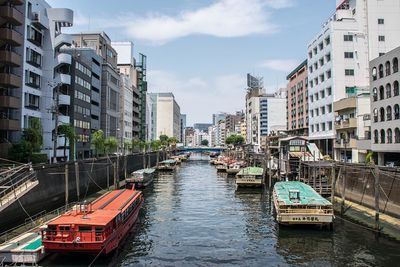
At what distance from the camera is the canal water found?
96.2 feet

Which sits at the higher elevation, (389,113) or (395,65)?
(395,65)

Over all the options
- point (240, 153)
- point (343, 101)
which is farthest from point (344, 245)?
point (240, 153)

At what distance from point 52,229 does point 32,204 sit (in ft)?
57.7

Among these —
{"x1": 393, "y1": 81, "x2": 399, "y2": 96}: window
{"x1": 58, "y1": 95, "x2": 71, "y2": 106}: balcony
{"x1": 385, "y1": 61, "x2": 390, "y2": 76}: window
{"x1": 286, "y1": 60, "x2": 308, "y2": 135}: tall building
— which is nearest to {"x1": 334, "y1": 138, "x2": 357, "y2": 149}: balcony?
{"x1": 385, "y1": 61, "x2": 390, "y2": 76}: window

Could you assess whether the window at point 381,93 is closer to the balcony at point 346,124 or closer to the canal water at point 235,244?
the balcony at point 346,124

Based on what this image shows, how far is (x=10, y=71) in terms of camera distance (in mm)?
64688

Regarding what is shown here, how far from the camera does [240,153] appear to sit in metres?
184

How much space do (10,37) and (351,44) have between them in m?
71.1

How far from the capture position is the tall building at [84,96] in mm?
94125

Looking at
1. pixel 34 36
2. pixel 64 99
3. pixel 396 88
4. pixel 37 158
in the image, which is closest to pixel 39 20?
pixel 34 36

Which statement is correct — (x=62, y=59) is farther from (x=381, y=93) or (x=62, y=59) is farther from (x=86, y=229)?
(x=86, y=229)

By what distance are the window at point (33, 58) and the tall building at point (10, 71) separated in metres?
2.30

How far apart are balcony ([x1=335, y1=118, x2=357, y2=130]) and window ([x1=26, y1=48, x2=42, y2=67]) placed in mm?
63792

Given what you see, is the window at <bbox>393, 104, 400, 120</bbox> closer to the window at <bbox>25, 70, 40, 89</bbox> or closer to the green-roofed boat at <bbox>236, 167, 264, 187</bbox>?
the green-roofed boat at <bbox>236, 167, 264, 187</bbox>
